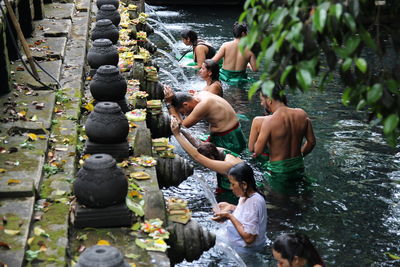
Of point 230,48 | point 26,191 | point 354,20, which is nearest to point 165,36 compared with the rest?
point 230,48

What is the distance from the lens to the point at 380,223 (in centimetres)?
778

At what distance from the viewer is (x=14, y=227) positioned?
5.45 m

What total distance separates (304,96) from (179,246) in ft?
24.9

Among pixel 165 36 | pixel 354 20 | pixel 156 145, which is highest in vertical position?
pixel 354 20

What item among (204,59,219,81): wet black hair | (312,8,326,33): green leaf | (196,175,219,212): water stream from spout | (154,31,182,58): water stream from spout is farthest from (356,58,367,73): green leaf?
(154,31,182,58): water stream from spout

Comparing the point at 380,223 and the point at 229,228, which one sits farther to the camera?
the point at 380,223

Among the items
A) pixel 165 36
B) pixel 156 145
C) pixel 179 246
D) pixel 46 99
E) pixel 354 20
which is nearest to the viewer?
pixel 354 20

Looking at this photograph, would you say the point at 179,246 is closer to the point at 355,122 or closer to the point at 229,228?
the point at 229,228

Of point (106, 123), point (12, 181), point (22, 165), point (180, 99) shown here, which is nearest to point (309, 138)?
point (180, 99)

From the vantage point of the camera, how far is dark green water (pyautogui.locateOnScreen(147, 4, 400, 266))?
7211mm

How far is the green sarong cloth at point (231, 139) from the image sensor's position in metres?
9.63

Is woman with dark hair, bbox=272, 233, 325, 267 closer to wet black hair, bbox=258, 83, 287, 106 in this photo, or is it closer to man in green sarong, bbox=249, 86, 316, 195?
wet black hair, bbox=258, 83, 287, 106

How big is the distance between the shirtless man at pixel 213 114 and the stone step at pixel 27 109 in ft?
6.06

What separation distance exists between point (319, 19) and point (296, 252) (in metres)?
2.71
